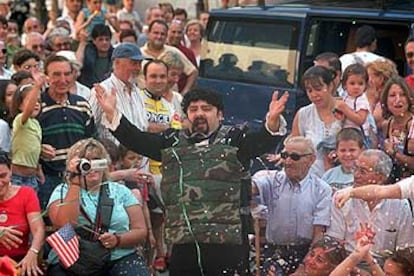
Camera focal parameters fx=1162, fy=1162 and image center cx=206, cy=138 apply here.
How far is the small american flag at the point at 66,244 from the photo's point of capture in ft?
20.2

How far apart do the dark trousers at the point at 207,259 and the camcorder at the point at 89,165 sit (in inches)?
24.4

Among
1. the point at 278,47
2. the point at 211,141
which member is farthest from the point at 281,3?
the point at 211,141

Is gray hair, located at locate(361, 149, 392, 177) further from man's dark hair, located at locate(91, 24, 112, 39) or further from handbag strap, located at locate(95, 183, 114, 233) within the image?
man's dark hair, located at locate(91, 24, 112, 39)

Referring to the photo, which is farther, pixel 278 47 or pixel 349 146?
pixel 278 47

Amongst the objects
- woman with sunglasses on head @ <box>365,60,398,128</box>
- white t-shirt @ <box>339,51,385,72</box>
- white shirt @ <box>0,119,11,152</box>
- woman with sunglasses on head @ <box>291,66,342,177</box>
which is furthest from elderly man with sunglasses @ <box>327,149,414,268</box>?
white t-shirt @ <box>339,51,385,72</box>

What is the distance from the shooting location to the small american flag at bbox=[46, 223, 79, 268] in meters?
6.16

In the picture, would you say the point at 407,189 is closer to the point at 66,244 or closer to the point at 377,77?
the point at 66,244

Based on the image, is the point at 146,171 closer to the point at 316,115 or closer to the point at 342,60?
the point at 316,115

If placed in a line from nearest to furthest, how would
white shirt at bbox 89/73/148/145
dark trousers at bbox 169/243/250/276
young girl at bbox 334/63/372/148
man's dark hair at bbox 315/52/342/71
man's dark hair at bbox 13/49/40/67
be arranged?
dark trousers at bbox 169/243/250/276
young girl at bbox 334/63/372/148
white shirt at bbox 89/73/148/145
man's dark hair at bbox 315/52/342/71
man's dark hair at bbox 13/49/40/67

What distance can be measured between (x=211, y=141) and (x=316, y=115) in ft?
5.02

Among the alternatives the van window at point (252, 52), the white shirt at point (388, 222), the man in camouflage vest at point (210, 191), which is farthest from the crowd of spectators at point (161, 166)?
the van window at point (252, 52)

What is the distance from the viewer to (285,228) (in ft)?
21.6

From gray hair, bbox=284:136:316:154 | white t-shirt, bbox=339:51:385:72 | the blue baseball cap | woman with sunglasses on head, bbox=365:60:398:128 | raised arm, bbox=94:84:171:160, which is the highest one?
the blue baseball cap

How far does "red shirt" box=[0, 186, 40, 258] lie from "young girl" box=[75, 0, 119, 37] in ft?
18.8
